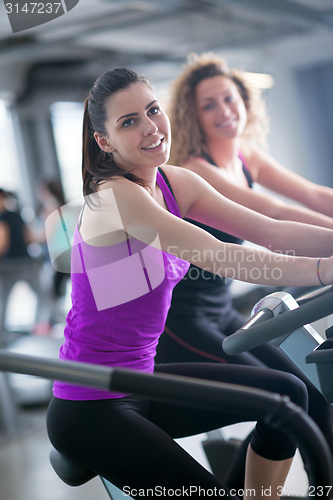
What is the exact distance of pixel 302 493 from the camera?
1.85 m

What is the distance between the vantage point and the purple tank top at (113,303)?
111 cm

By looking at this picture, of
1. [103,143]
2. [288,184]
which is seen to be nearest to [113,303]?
[103,143]

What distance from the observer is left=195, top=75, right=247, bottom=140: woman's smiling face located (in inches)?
61.4

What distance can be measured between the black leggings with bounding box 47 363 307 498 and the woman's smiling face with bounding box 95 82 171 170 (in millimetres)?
526

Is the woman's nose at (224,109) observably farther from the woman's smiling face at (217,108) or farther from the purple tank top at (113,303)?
the purple tank top at (113,303)

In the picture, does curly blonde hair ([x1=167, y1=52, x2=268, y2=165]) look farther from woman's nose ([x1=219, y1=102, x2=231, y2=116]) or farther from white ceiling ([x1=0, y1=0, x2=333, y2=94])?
white ceiling ([x1=0, y1=0, x2=333, y2=94])

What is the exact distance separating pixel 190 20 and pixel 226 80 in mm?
5728

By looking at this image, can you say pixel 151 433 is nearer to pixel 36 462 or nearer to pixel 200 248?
pixel 200 248

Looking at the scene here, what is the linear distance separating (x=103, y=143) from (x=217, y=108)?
53 centimetres

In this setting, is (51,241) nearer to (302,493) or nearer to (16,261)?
(302,493)

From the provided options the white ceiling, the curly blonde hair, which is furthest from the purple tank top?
the white ceiling

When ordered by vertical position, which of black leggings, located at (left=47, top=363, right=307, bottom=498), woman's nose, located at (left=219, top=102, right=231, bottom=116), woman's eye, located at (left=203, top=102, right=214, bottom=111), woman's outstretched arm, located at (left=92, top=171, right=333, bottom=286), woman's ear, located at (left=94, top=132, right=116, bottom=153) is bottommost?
black leggings, located at (left=47, top=363, right=307, bottom=498)

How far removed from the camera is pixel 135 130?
44.9 inches

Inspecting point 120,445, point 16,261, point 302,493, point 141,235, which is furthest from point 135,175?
point 16,261
